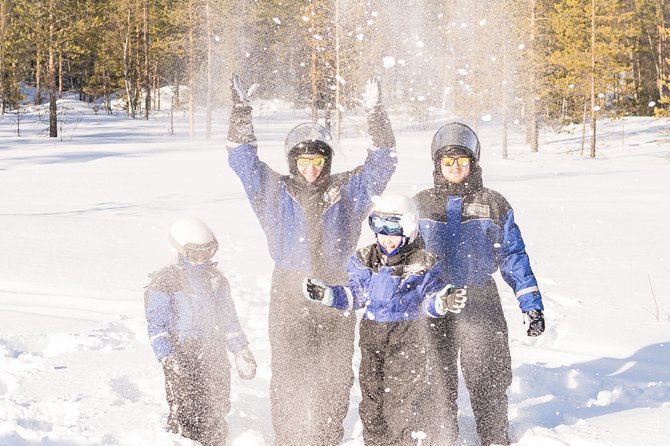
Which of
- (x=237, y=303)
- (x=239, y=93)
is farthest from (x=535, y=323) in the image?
(x=237, y=303)

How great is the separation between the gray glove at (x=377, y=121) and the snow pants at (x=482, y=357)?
92 centimetres

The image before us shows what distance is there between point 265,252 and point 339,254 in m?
5.13

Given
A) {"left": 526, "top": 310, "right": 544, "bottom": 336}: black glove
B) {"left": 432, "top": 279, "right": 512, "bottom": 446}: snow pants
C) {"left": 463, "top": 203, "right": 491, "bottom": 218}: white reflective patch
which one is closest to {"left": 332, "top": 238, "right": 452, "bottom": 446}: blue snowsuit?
{"left": 432, "top": 279, "right": 512, "bottom": 446}: snow pants

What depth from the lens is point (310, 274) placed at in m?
3.90

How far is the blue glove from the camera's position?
3361 millimetres

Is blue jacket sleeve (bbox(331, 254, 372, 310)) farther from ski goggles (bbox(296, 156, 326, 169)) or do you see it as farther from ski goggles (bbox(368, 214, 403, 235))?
ski goggles (bbox(296, 156, 326, 169))

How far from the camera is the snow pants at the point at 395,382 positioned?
11.5ft

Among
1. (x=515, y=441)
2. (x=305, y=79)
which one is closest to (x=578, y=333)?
(x=515, y=441)

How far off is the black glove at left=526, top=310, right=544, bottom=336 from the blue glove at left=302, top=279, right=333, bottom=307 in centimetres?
108

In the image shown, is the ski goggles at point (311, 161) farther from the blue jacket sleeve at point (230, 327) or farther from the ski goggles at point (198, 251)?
the blue jacket sleeve at point (230, 327)

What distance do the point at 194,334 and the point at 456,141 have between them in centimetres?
170

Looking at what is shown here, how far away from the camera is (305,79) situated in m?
45.8

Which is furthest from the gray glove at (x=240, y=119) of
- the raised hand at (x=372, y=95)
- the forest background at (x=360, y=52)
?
the forest background at (x=360, y=52)

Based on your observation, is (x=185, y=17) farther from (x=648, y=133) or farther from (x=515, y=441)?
(x=515, y=441)
